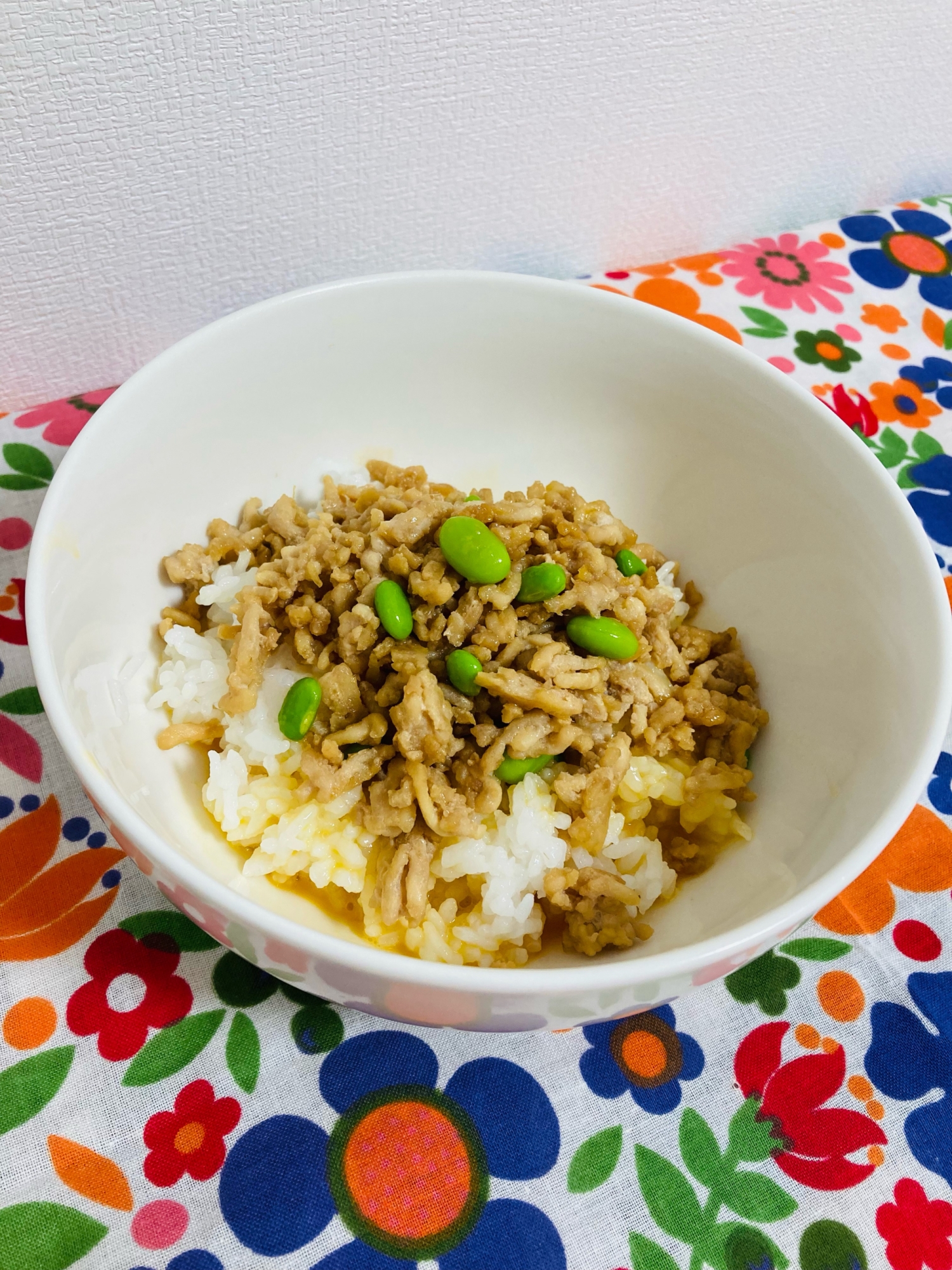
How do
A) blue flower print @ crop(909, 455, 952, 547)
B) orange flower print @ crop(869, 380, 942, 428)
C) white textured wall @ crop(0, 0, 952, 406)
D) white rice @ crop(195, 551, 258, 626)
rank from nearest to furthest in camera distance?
1. white rice @ crop(195, 551, 258, 626)
2. white textured wall @ crop(0, 0, 952, 406)
3. blue flower print @ crop(909, 455, 952, 547)
4. orange flower print @ crop(869, 380, 942, 428)

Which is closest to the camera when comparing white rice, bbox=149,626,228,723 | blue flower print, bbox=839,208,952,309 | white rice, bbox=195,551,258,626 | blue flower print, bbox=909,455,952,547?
white rice, bbox=149,626,228,723

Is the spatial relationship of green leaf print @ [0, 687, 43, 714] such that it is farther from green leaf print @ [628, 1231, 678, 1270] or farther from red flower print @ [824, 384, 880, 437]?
red flower print @ [824, 384, 880, 437]

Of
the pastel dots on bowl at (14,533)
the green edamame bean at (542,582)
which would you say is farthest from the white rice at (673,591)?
the pastel dots on bowl at (14,533)

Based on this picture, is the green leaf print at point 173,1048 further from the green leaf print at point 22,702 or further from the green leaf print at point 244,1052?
the green leaf print at point 22,702

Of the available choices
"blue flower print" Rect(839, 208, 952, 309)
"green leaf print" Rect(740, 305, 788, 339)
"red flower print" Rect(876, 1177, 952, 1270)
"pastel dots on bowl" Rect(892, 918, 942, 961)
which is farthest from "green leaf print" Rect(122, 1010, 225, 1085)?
"blue flower print" Rect(839, 208, 952, 309)

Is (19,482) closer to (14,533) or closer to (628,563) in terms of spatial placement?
(14,533)

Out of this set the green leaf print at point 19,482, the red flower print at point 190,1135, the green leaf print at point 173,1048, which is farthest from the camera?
the green leaf print at point 19,482

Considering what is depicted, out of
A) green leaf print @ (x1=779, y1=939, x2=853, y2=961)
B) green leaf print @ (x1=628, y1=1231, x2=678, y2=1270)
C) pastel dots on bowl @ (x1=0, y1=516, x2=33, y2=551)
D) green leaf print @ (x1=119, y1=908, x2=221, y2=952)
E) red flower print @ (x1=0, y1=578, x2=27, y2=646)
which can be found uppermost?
pastel dots on bowl @ (x1=0, y1=516, x2=33, y2=551)

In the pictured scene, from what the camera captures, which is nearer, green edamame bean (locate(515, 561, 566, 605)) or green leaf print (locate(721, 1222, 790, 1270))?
green leaf print (locate(721, 1222, 790, 1270))
